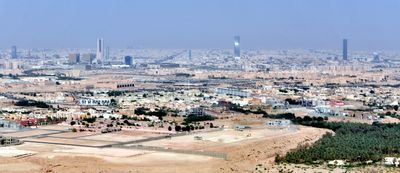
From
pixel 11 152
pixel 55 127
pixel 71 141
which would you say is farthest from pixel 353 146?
pixel 55 127

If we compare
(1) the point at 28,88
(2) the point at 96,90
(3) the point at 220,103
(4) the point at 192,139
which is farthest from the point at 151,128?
(1) the point at 28,88

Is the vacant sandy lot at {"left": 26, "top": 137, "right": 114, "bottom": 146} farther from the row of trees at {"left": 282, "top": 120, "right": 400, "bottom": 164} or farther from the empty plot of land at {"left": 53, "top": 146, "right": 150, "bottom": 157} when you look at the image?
the row of trees at {"left": 282, "top": 120, "right": 400, "bottom": 164}

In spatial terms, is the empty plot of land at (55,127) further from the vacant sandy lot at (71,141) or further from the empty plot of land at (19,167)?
the empty plot of land at (19,167)

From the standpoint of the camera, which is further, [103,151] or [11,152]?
[103,151]

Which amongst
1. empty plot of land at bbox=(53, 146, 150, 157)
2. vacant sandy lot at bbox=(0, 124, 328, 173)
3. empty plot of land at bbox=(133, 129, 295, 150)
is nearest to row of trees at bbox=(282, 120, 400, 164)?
vacant sandy lot at bbox=(0, 124, 328, 173)

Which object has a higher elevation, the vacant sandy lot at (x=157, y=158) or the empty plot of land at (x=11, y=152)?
the empty plot of land at (x=11, y=152)

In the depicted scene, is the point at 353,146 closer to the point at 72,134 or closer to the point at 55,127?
the point at 72,134

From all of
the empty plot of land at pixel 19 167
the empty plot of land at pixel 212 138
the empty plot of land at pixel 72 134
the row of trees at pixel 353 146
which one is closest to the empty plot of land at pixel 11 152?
the empty plot of land at pixel 19 167

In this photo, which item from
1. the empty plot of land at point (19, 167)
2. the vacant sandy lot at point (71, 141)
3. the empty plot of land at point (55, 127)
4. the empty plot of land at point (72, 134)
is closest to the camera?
the empty plot of land at point (19, 167)

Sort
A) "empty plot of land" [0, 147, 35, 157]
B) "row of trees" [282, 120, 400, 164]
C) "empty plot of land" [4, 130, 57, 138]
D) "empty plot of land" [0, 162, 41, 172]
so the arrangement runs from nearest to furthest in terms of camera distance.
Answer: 1. "empty plot of land" [0, 162, 41, 172]
2. "row of trees" [282, 120, 400, 164]
3. "empty plot of land" [0, 147, 35, 157]
4. "empty plot of land" [4, 130, 57, 138]

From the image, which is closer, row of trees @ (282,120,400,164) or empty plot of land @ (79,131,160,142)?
row of trees @ (282,120,400,164)

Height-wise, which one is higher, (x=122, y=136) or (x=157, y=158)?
(x=122, y=136)

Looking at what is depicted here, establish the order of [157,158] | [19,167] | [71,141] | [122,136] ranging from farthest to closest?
[122,136] < [71,141] < [157,158] < [19,167]
